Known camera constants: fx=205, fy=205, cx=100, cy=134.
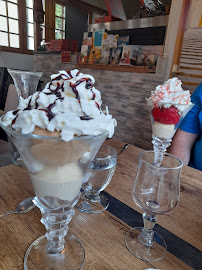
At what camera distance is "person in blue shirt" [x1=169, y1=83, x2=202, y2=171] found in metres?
1.38

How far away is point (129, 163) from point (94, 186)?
34 centimetres

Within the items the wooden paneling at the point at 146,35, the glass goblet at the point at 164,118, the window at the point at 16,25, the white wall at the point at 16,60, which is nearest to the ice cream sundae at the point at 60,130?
the glass goblet at the point at 164,118

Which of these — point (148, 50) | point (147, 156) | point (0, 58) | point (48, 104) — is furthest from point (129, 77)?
point (0, 58)

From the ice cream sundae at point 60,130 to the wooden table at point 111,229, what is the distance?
0.46 ft

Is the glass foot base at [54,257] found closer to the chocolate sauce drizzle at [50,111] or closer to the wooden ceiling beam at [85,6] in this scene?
the chocolate sauce drizzle at [50,111]

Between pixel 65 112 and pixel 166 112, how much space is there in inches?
31.1

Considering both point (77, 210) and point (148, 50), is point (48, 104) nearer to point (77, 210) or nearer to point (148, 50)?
point (77, 210)

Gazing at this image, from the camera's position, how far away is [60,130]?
1.33ft

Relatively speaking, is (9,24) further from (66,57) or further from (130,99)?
(130,99)

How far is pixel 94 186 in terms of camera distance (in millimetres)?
684

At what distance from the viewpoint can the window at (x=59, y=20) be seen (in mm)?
5340

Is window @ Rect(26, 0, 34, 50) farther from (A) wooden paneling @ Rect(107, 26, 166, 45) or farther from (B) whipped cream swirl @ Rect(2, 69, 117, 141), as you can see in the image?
(B) whipped cream swirl @ Rect(2, 69, 117, 141)

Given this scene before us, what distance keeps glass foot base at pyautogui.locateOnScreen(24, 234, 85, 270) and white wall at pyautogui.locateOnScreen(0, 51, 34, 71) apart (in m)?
5.40

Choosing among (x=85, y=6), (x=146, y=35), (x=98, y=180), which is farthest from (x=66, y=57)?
(x=98, y=180)
